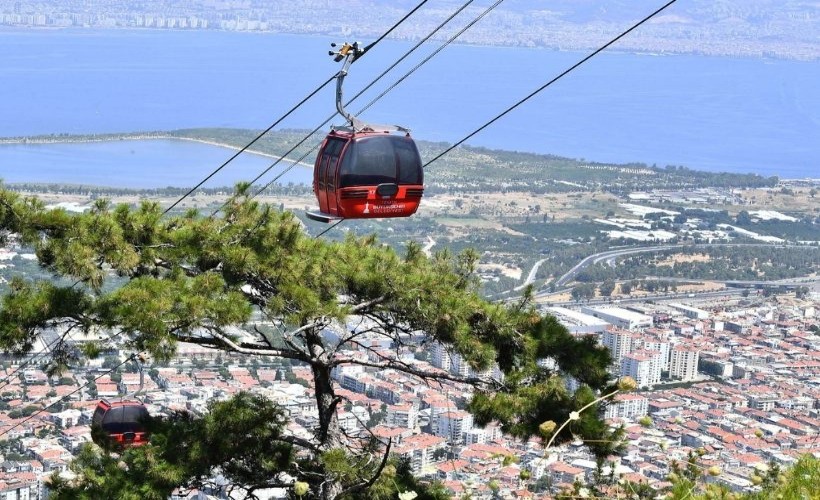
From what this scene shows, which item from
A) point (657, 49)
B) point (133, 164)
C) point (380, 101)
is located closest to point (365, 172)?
point (133, 164)

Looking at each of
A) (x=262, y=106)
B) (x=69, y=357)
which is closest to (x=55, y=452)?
(x=69, y=357)

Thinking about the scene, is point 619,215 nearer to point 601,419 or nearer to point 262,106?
point 262,106

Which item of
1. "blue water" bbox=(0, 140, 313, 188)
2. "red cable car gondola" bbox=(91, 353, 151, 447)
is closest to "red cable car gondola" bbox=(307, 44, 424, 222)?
"red cable car gondola" bbox=(91, 353, 151, 447)

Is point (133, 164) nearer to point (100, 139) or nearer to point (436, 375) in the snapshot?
point (100, 139)

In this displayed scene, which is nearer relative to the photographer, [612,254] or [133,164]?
[612,254]

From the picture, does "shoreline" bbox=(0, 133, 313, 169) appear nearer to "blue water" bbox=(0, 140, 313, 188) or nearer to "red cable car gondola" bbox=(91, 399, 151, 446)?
"blue water" bbox=(0, 140, 313, 188)

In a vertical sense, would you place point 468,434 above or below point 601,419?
below
